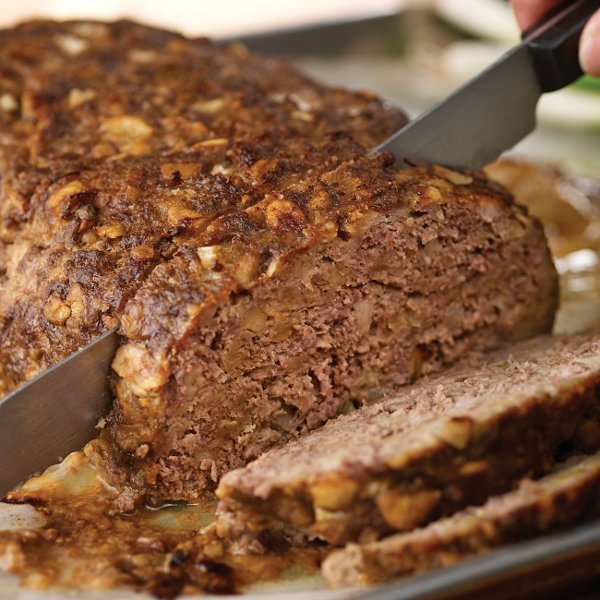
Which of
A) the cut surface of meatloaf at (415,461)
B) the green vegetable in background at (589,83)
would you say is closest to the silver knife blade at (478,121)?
the cut surface of meatloaf at (415,461)

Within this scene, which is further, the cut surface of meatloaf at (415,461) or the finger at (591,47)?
the finger at (591,47)

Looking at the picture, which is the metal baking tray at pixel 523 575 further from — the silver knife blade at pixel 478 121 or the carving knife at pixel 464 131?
the silver knife blade at pixel 478 121

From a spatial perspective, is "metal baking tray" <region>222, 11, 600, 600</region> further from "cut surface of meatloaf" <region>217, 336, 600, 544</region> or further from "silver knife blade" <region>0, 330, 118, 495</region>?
"silver knife blade" <region>0, 330, 118, 495</region>

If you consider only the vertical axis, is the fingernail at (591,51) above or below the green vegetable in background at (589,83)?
above

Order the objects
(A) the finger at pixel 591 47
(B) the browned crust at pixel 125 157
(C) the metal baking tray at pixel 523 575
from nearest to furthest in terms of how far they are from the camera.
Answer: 1. (C) the metal baking tray at pixel 523 575
2. (B) the browned crust at pixel 125 157
3. (A) the finger at pixel 591 47

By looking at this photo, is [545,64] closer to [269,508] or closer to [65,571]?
[269,508]

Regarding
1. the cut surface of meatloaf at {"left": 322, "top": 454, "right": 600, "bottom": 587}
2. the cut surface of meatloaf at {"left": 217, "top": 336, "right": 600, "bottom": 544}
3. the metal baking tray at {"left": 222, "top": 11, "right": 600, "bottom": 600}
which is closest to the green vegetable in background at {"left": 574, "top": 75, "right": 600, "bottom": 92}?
the cut surface of meatloaf at {"left": 217, "top": 336, "right": 600, "bottom": 544}

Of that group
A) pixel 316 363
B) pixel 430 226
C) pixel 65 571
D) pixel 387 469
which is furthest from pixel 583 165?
pixel 65 571
